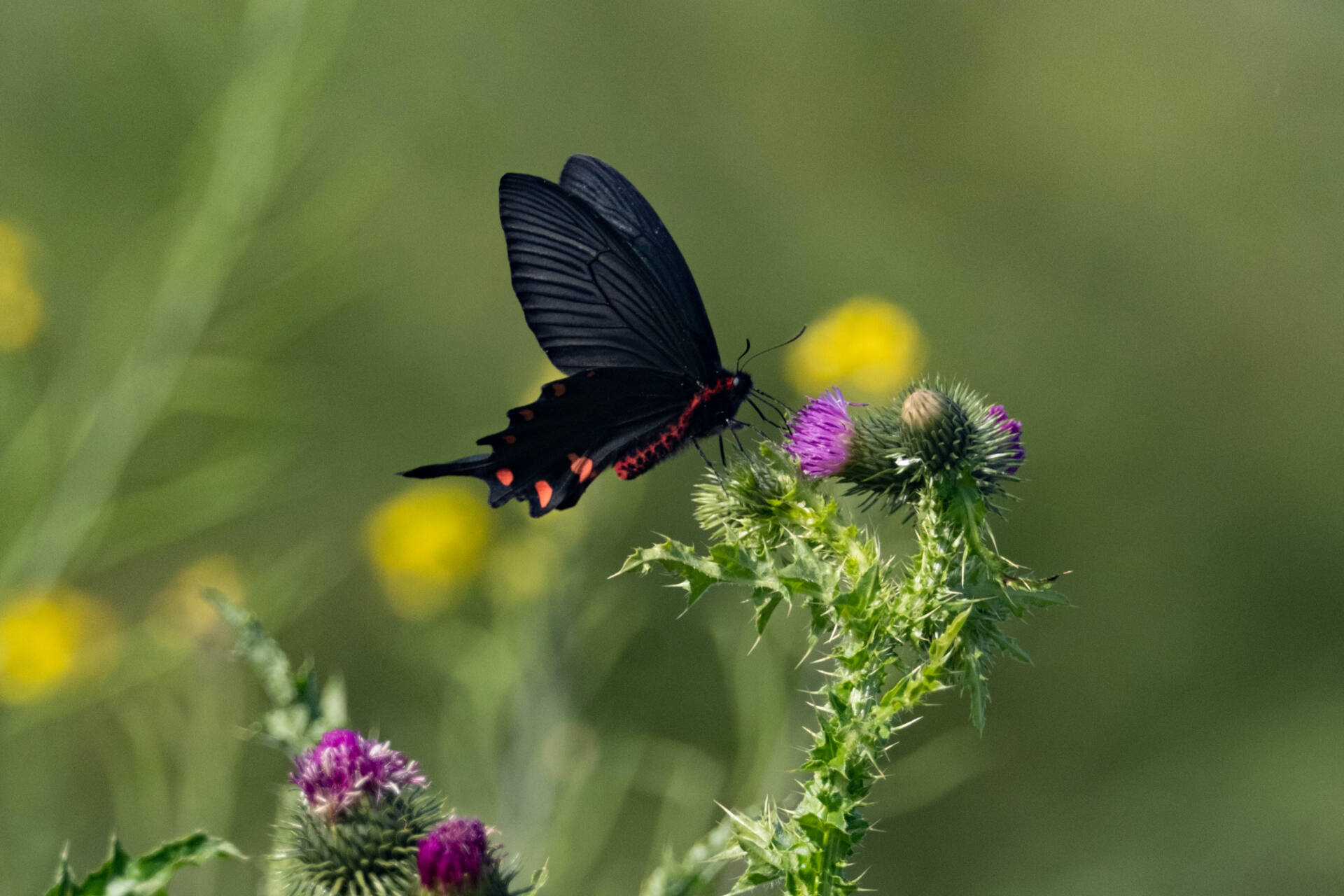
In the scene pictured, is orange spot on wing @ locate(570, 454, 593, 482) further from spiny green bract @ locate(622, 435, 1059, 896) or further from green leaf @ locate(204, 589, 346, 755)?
green leaf @ locate(204, 589, 346, 755)

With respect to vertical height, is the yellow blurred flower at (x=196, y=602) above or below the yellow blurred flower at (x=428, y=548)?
below

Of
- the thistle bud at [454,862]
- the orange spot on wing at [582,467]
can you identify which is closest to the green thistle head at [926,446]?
the orange spot on wing at [582,467]

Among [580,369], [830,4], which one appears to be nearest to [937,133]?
[830,4]

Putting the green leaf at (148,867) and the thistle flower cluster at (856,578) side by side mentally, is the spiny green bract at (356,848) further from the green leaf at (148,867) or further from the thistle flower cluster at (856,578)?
the thistle flower cluster at (856,578)

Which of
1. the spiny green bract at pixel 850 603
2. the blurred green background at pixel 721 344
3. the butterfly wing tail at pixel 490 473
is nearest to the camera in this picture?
the spiny green bract at pixel 850 603

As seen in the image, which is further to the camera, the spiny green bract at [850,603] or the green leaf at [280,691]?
the green leaf at [280,691]

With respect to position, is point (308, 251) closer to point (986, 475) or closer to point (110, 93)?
point (110, 93)

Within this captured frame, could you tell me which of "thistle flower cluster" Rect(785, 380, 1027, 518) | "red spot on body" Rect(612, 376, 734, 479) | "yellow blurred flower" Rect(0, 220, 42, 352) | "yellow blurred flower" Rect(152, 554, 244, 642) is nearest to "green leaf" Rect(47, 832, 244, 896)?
"red spot on body" Rect(612, 376, 734, 479)
